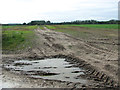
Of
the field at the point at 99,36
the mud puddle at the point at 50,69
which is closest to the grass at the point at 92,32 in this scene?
the field at the point at 99,36

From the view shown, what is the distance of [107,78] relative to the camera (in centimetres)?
934

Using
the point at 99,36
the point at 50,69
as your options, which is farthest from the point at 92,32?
the point at 50,69

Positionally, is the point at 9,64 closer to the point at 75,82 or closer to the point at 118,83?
the point at 75,82

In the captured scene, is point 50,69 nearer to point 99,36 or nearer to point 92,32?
point 99,36

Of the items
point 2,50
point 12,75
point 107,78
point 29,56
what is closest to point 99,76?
point 107,78

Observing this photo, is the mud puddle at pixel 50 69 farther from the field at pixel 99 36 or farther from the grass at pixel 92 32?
the grass at pixel 92 32

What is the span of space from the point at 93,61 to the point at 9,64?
5841 millimetres

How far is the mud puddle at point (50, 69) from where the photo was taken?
10234mm

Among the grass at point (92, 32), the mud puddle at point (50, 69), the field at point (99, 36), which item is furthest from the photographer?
the grass at point (92, 32)

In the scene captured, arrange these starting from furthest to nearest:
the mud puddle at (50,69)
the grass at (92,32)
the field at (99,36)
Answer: the grass at (92,32) → the field at (99,36) → the mud puddle at (50,69)

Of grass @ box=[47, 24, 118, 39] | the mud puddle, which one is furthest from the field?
the mud puddle

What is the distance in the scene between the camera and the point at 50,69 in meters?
12.0

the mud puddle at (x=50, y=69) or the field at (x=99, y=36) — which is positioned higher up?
the field at (x=99, y=36)

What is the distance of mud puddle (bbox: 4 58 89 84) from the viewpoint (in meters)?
10.2
